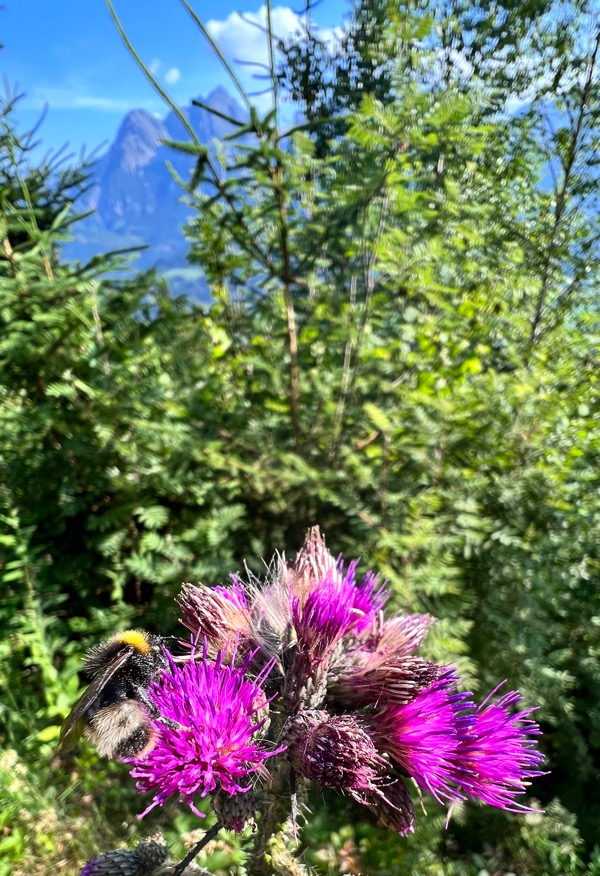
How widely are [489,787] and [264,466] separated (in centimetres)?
193

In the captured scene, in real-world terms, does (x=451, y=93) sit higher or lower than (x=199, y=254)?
higher

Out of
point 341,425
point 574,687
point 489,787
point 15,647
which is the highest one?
point 341,425

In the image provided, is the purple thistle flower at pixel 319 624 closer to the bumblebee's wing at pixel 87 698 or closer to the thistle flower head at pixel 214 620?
the thistle flower head at pixel 214 620

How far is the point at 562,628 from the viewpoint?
2.64 metres

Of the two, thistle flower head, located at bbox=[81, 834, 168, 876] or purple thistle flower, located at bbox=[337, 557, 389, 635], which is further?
purple thistle flower, located at bbox=[337, 557, 389, 635]

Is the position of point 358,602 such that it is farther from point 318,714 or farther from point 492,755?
point 492,755

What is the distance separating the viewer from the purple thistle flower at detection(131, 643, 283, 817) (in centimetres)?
110

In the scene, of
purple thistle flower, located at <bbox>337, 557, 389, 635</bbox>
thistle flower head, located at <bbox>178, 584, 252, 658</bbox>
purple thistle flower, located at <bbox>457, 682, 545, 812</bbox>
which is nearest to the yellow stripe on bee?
thistle flower head, located at <bbox>178, 584, 252, 658</bbox>

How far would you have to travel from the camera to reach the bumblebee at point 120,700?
1239 millimetres

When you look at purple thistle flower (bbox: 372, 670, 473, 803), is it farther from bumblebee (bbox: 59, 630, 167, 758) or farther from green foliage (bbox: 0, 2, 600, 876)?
green foliage (bbox: 0, 2, 600, 876)

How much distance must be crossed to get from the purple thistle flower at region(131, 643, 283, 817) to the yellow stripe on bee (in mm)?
195

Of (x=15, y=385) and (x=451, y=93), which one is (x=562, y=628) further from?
(x=15, y=385)

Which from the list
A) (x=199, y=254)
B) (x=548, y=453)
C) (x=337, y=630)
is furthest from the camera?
(x=199, y=254)

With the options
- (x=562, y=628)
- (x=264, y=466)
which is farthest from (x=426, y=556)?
(x=264, y=466)
